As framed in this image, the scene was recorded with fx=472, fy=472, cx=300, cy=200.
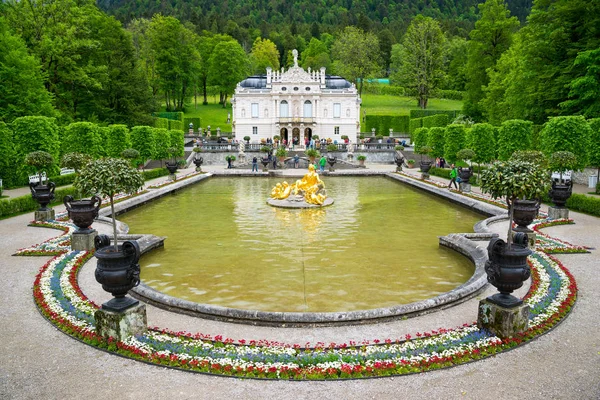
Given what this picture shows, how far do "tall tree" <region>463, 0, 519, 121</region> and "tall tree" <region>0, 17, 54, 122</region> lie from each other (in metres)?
46.9

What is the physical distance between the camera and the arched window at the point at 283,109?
67.5 m

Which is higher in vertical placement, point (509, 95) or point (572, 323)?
point (509, 95)

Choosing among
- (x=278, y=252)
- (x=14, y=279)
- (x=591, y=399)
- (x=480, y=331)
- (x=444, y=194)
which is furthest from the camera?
Answer: (x=444, y=194)

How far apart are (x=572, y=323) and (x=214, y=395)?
6.60 m

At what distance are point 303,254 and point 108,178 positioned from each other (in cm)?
588

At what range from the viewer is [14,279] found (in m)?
11.5

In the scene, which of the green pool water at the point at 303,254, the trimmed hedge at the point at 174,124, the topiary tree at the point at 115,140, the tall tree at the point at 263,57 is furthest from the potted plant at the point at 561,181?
the tall tree at the point at 263,57

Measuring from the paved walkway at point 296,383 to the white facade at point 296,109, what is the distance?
192ft

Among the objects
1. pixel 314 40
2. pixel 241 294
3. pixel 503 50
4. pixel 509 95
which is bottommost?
pixel 241 294

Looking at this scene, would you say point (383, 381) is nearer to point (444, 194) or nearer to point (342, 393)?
point (342, 393)

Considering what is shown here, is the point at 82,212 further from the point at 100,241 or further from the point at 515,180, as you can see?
the point at 515,180

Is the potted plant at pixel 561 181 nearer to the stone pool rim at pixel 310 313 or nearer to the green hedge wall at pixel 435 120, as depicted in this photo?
the stone pool rim at pixel 310 313

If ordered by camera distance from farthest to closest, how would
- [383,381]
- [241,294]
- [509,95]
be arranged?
[509,95] → [241,294] → [383,381]

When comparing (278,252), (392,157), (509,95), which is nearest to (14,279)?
(278,252)
